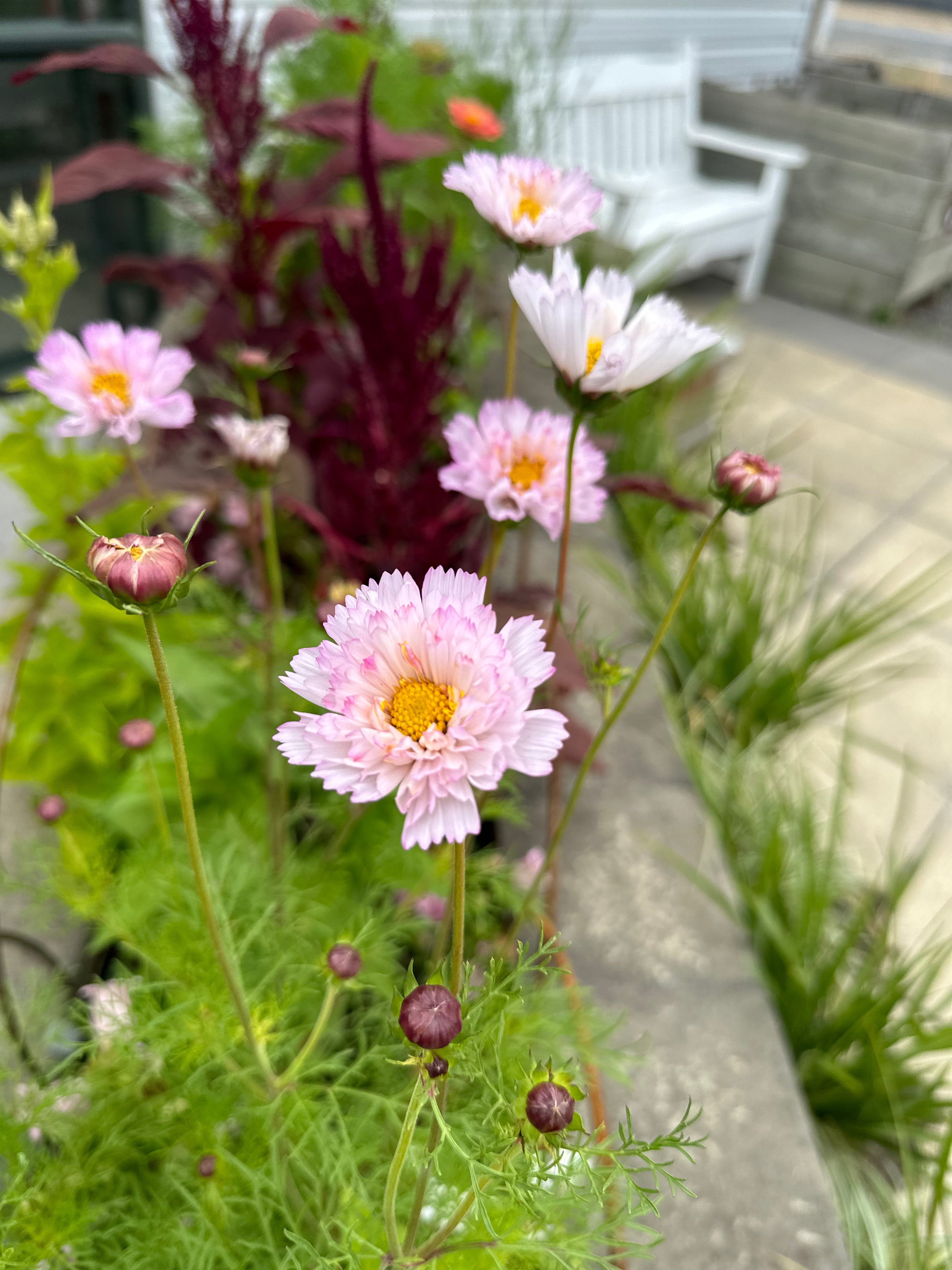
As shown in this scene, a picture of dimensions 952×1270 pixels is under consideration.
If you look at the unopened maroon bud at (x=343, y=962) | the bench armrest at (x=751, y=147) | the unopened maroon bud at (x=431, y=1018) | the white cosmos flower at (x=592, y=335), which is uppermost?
the white cosmos flower at (x=592, y=335)

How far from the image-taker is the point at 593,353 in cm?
55

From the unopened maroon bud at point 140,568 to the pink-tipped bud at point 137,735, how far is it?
1.20 ft

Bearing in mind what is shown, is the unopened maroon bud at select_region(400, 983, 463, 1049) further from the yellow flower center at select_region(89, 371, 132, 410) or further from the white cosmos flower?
the yellow flower center at select_region(89, 371, 132, 410)

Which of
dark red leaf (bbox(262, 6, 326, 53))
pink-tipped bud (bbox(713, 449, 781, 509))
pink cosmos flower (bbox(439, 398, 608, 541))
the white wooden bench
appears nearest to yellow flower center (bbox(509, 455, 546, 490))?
pink cosmos flower (bbox(439, 398, 608, 541))

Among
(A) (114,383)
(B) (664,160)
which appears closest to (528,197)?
(A) (114,383)

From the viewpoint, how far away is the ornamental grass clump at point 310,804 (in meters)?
0.39

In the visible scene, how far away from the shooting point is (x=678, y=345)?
505mm

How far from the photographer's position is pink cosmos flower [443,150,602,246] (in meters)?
0.57

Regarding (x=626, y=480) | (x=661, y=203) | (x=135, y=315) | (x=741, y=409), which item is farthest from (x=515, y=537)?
A: (x=661, y=203)

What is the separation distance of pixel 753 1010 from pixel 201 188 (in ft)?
3.90

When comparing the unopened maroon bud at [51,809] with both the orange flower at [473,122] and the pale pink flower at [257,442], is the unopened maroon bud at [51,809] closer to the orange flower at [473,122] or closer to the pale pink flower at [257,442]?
the pale pink flower at [257,442]

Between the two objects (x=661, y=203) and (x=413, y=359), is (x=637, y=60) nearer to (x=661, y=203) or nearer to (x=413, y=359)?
(x=661, y=203)

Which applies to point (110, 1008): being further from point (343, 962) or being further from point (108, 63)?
point (108, 63)

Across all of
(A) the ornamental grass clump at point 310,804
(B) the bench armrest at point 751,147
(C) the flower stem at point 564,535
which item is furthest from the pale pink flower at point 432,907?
(B) the bench armrest at point 751,147
